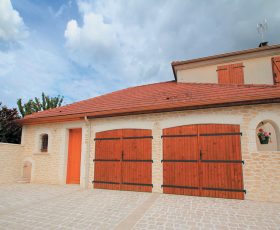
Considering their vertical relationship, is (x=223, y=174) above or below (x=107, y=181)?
above

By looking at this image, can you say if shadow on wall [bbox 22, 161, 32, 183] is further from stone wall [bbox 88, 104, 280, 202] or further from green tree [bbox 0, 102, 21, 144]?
stone wall [bbox 88, 104, 280, 202]

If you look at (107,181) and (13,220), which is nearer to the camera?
(13,220)

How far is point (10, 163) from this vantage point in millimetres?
8352

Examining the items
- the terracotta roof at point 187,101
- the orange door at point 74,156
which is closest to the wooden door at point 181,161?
the terracotta roof at point 187,101

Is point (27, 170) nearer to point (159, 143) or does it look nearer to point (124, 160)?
point (124, 160)

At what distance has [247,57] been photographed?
8406 mm

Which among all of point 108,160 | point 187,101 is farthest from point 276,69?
point 108,160

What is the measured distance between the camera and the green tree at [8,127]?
10991mm

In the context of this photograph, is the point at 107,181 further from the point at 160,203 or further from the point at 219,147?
the point at 219,147

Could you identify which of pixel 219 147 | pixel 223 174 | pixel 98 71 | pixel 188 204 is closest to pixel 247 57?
pixel 219 147

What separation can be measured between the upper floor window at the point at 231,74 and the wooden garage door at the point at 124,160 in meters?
4.93

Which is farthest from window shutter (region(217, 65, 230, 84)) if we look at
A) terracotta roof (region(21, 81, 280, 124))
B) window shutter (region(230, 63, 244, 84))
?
terracotta roof (region(21, 81, 280, 124))

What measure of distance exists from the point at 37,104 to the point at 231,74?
61.1 ft

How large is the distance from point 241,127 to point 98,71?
12926 mm
